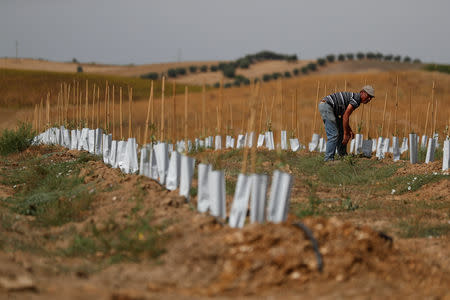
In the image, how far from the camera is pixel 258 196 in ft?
15.8

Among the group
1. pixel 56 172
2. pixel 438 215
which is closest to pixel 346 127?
pixel 438 215

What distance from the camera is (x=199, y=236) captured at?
4719 millimetres

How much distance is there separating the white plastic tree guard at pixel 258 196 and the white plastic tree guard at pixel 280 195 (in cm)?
8

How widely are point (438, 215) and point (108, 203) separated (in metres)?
3.87

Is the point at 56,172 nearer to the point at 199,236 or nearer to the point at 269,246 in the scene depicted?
the point at 199,236

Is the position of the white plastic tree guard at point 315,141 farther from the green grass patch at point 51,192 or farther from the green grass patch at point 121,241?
the green grass patch at point 121,241

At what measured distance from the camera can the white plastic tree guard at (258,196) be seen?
4809mm

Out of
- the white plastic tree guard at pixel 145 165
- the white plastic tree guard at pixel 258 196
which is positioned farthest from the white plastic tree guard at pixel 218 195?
the white plastic tree guard at pixel 145 165

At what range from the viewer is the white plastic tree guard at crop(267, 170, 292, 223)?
4.80 meters

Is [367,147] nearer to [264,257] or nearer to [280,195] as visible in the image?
[280,195]

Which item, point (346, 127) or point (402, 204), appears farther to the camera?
point (346, 127)

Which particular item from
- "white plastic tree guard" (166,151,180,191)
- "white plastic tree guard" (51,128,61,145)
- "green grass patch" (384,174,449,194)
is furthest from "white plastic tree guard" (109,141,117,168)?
"white plastic tree guard" (51,128,61,145)

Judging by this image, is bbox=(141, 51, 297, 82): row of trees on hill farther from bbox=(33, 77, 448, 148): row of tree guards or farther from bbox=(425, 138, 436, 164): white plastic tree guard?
bbox=(425, 138, 436, 164): white plastic tree guard

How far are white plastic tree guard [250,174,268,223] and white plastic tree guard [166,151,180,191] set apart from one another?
4.94 feet
